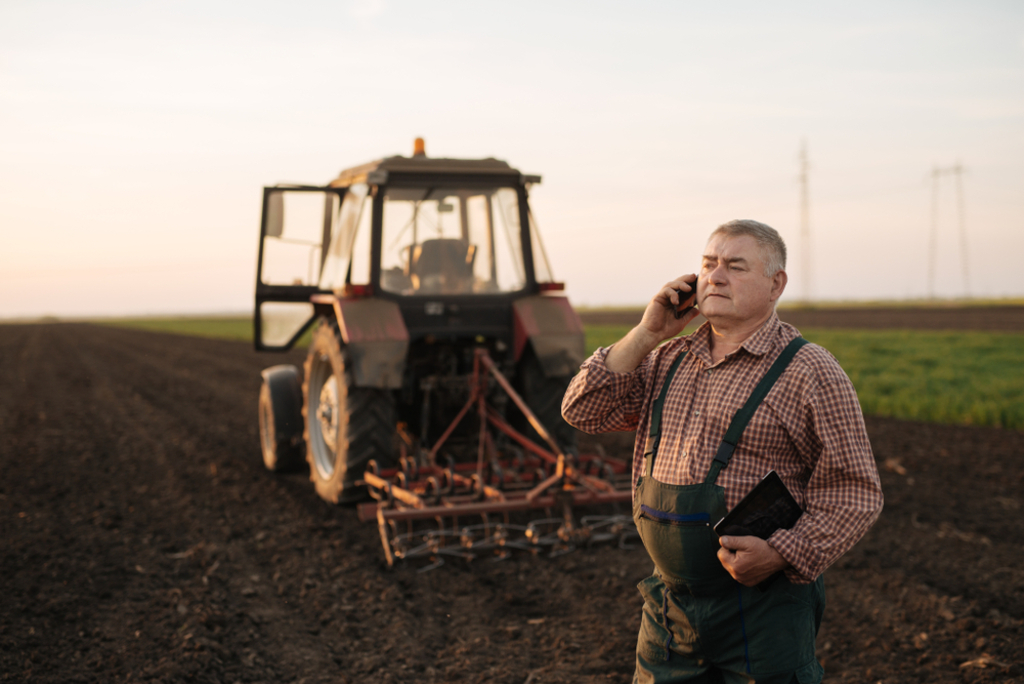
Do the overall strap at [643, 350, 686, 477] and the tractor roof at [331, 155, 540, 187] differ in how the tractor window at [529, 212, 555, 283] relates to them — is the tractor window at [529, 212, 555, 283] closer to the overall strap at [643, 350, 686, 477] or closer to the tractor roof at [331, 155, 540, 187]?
the tractor roof at [331, 155, 540, 187]

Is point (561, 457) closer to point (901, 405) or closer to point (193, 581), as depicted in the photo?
point (193, 581)

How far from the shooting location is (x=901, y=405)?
10273 millimetres

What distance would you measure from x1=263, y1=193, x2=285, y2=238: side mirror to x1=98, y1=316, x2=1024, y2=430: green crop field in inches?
298

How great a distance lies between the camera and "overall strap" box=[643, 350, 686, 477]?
2.14 m

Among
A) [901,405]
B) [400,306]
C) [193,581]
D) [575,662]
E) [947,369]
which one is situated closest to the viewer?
[575,662]

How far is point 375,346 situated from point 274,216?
1406mm

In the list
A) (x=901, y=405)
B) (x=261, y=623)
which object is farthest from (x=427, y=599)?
(x=901, y=405)

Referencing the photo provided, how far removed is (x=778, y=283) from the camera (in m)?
2.03

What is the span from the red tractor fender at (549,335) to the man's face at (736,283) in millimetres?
3565

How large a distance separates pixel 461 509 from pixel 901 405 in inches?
298

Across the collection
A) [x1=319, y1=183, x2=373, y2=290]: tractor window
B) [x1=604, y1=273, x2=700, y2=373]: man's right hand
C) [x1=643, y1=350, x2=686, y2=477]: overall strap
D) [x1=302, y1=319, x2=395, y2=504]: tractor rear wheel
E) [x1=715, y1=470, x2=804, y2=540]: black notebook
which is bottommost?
[x1=302, y1=319, x2=395, y2=504]: tractor rear wheel

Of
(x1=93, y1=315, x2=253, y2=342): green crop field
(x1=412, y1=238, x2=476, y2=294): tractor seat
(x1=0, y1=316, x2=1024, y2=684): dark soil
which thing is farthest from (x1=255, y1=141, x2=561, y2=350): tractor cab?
(x1=93, y1=315, x2=253, y2=342): green crop field

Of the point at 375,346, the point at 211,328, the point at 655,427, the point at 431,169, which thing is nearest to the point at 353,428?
the point at 375,346

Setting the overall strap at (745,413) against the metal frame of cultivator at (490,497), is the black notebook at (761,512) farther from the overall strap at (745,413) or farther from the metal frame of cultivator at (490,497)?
the metal frame of cultivator at (490,497)
